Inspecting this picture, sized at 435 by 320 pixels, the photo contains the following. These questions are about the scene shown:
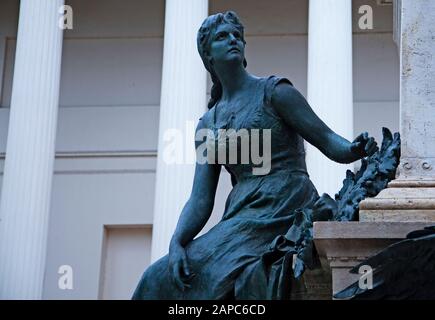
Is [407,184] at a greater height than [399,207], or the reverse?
[407,184]

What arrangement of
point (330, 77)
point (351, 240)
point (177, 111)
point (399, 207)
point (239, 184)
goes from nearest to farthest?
point (351, 240) < point (399, 207) < point (239, 184) < point (330, 77) < point (177, 111)

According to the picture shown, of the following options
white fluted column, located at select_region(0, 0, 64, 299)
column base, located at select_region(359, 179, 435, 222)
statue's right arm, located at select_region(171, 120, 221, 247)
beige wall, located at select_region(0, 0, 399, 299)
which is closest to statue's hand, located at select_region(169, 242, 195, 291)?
statue's right arm, located at select_region(171, 120, 221, 247)

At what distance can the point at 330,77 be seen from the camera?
26.8 m

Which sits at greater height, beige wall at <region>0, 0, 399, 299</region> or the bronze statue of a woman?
beige wall at <region>0, 0, 399, 299</region>

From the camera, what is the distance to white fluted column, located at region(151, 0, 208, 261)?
2656 centimetres

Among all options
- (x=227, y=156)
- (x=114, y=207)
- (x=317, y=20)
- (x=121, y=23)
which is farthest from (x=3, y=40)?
(x=227, y=156)

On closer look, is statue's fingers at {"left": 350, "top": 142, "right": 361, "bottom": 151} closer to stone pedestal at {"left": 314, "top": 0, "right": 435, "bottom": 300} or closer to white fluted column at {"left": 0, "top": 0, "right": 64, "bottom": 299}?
stone pedestal at {"left": 314, "top": 0, "right": 435, "bottom": 300}

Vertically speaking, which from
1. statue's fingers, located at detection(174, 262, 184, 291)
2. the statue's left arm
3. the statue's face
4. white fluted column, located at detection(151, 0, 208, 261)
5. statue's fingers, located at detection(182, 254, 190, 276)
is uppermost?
white fluted column, located at detection(151, 0, 208, 261)

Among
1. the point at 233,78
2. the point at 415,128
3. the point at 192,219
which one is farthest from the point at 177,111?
the point at 415,128

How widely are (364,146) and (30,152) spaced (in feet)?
76.7

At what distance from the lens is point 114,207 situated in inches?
1345

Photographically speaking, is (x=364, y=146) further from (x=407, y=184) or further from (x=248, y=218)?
(x=248, y=218)

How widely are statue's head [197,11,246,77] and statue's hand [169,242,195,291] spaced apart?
3.41ft

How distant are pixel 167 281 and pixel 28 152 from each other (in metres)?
23.0
